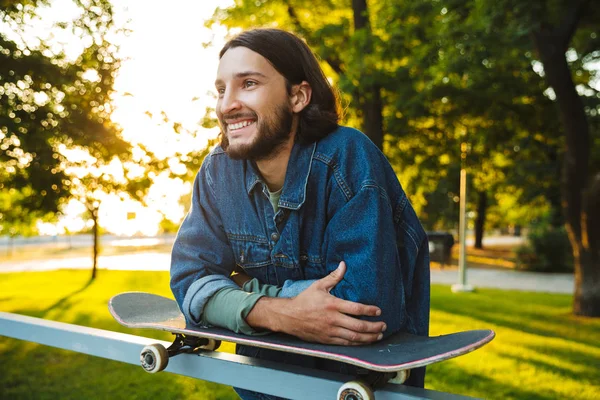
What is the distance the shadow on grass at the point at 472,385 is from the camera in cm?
454

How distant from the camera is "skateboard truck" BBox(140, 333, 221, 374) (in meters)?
1.63

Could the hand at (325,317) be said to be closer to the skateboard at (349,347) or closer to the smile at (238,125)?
the skateboard at (349,347)

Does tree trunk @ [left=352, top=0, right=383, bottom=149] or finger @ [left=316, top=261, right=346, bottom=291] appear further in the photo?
tree trunk @ [left=352, top=0, right=383, bottom=149]

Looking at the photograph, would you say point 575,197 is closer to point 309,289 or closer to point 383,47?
point 383,47

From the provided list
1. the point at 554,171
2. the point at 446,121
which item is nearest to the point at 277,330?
the point at 446,121

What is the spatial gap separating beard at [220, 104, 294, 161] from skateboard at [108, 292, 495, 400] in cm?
51

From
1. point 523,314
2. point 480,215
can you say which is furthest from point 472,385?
point 480,215

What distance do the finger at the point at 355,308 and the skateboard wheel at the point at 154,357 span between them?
0.60 m

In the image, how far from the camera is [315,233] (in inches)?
61.7

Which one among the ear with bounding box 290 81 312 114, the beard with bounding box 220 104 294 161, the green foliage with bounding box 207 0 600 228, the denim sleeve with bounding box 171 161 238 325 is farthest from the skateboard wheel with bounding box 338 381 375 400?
the green foliage with bounding box 207 0 600 228

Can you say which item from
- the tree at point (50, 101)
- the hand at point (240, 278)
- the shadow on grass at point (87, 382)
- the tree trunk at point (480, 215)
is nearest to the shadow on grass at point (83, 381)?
the shadow on grass at point (87, 382)

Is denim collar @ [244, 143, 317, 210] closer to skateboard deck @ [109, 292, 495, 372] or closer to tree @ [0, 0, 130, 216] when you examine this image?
skateboard deck @ [109, 292, 495, 372]

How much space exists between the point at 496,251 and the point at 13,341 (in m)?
25.8

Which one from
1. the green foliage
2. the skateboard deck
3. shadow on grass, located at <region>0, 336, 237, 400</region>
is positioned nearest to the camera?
the skateboard deck
